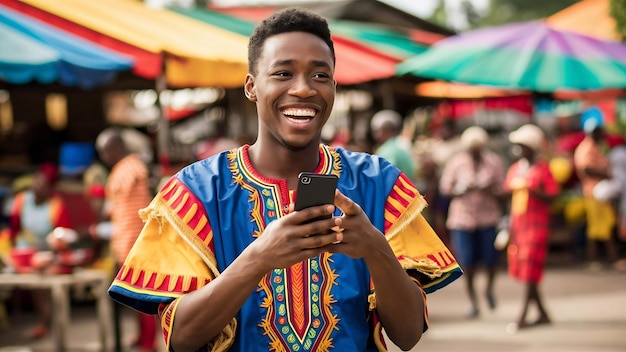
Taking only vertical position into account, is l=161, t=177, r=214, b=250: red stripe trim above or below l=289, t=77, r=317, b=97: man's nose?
below

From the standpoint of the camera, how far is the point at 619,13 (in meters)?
6.55

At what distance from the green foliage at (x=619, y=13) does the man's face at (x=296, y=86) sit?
440 cm

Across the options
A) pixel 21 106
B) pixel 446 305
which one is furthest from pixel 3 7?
pixel 21 106

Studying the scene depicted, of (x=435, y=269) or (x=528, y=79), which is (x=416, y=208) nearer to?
(x=435, y=269)

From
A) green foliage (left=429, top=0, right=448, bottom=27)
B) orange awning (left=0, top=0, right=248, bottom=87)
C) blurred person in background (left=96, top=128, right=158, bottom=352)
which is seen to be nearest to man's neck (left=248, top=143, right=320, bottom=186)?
blurred person in background (left=96, top=128, right=158, bottom=352)

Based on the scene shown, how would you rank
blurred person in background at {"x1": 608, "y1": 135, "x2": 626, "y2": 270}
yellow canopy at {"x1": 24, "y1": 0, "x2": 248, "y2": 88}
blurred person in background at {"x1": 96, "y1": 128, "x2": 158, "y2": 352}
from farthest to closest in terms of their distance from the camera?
blurred person in background at {"x1": 608, "y1": 135, "x2": 626, "y2": 270}, yellow canopy at {"x1": 24, "y1": 0, "x2": 248, "y2": 88}, blurred person in background at {"x1": 96, "y1": 128, "x2": 158, "y2": 352}

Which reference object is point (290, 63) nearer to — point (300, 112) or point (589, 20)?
point (300, 112)

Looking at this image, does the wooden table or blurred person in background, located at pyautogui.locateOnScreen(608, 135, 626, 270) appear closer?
the wooden table

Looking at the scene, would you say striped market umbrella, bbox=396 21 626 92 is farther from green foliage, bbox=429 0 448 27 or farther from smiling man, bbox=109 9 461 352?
green foliage, bbox=429 0 448 27

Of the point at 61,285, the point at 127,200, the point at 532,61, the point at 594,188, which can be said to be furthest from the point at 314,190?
the point at 594,188

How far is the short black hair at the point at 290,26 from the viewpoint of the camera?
2.55 meters

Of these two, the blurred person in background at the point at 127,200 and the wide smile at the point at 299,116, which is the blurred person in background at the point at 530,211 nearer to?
the blurred person in background at the point at 127,200

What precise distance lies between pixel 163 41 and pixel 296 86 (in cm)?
706

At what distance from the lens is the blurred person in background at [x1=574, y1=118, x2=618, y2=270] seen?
13266 millimetres
